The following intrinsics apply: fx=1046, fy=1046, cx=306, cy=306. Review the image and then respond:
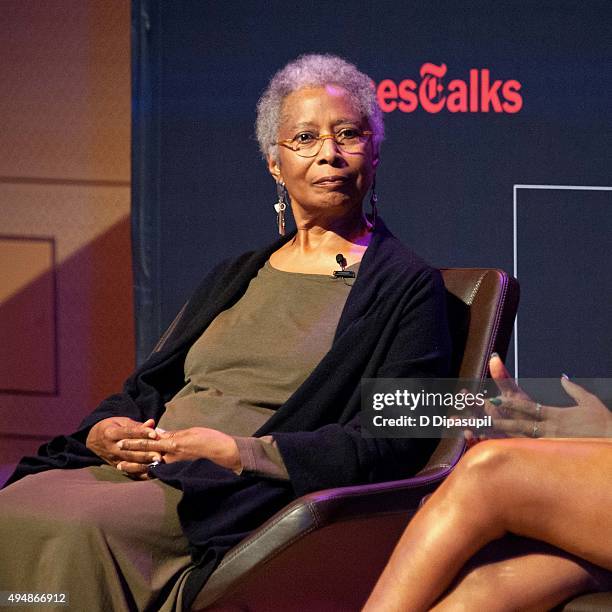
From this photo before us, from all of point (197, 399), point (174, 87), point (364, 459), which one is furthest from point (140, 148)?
point (364, 459)

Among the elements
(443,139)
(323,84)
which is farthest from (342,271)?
(443,139)

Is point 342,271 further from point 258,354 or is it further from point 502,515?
point 502,515

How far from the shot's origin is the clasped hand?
91.0 inches

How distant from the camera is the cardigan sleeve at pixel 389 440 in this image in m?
2.28

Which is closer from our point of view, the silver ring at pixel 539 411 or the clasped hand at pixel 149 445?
the silver ring at pixel 539 411

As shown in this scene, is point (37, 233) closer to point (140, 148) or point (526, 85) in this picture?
point (140, 148)

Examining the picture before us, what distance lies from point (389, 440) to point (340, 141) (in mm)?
863

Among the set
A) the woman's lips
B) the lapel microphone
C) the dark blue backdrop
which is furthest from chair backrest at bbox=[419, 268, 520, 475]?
the dark blue backdrop

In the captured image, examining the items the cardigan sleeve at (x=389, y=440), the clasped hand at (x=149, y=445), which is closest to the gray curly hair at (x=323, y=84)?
the cardigan sleeve at (x=389, y=440)

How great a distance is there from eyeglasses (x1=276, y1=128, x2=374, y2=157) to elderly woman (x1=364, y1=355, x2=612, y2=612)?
3.88ft

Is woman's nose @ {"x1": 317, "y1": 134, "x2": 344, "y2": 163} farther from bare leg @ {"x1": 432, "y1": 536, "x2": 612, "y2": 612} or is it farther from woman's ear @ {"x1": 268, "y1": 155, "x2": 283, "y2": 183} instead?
bare leg @ {"x1": 432, "y1": 536, "x2": 612, "y2": 612}

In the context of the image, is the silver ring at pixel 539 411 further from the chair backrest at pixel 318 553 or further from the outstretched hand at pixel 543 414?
the chair backrest at pixel 318 553

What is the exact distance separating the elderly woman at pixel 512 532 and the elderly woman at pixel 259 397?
0.53 metres

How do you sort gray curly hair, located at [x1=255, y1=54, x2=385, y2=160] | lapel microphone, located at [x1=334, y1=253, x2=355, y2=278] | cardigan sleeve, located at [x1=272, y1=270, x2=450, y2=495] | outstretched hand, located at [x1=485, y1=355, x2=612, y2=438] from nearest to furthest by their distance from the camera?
outstretched hand, located at [x1=485, y1=355, x2=612, y2=438] < cardigan sleeve, located at [x1=272, y1=270, x2=450, y2=495] < lapel microphone, located at [x1=334, y1=253, x2=355, y2=278] < gray curly hair, located at [x1=255, y1=54, x2=385, y2=160]
